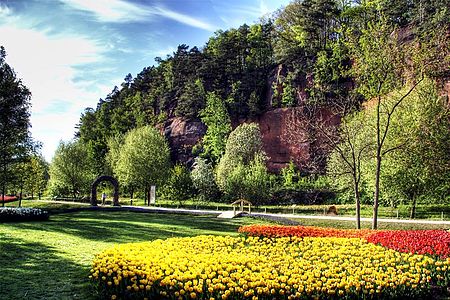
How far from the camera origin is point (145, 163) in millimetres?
50062

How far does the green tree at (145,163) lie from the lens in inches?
1960

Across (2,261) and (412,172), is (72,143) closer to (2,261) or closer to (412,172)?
(412,172)

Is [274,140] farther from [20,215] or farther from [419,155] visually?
[20,215]

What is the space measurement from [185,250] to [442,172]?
25.9m

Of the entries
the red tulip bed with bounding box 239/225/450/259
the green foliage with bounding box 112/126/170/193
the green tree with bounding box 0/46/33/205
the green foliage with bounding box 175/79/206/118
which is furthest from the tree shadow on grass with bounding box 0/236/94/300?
the green foliage with bounding box 175/79/206/118

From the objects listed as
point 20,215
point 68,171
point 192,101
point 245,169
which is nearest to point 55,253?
point 20,215

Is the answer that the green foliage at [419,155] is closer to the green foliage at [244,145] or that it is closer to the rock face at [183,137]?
the green foliage at [244,145]

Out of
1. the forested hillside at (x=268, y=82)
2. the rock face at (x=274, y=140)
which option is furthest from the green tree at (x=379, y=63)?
the rock face at (x=274, y=140)

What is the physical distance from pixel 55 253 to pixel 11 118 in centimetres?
2120

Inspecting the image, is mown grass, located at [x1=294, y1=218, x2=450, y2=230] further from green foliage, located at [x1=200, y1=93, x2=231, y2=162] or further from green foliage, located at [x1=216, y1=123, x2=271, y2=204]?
green foliage, located at [x1=200, y1=93, x2=231, y2=162]

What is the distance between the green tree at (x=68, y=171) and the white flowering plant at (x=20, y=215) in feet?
104

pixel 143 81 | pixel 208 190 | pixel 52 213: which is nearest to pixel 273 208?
pixel 208 190

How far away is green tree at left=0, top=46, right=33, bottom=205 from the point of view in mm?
29203

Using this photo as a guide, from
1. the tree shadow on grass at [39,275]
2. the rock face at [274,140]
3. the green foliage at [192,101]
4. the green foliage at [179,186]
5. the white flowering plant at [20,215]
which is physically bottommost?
the tree shadow on grass at [39,275]
